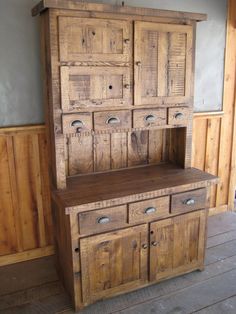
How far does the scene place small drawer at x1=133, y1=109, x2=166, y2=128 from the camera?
2.01 metres

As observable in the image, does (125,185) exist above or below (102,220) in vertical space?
above

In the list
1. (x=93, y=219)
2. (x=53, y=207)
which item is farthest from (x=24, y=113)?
(x=93, y=219)

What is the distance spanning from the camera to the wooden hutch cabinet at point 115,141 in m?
1.76

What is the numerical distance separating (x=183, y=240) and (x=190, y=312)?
44cm

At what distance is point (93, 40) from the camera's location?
1.79 meters

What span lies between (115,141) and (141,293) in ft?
3.50

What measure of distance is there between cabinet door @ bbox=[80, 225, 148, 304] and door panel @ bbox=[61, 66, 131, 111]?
2.63 feet

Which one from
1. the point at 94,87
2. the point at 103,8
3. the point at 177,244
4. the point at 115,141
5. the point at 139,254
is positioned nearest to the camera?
the point at 103,8

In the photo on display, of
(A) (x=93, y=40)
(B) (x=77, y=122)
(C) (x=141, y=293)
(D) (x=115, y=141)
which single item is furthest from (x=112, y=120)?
(C) (x=141, y=293)

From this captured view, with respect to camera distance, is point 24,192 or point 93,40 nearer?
point 93,40

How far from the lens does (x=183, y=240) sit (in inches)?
83.0

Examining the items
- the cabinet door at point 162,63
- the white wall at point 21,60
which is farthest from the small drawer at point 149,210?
the white wall at point 21,60

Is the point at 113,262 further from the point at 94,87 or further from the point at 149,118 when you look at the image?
the point at 94,87

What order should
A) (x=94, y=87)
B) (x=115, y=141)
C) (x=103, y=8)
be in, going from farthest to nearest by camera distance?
(x=115, y=141) → (x=94, y=87) → (x=103, y=8)
